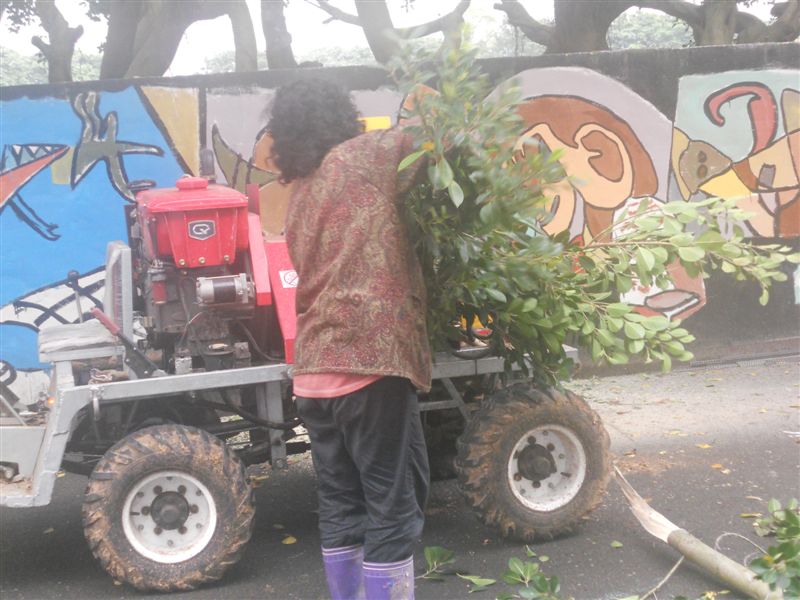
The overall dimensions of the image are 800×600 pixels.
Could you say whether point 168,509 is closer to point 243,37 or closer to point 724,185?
point 724,185

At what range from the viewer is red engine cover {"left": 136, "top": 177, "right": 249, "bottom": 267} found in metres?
4.45

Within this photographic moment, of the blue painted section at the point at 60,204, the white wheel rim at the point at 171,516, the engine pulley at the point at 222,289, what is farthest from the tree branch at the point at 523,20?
the white wheel rim at the point at 171,516

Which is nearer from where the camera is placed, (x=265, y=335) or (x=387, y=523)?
(x=387, y=523)

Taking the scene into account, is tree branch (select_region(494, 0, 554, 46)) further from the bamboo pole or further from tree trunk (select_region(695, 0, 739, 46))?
the bamboo pole

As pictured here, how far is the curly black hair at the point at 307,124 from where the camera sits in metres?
3.43

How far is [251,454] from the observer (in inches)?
187

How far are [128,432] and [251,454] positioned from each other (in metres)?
0.60

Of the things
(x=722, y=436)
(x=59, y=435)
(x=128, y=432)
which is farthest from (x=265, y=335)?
(x=722, y=436)

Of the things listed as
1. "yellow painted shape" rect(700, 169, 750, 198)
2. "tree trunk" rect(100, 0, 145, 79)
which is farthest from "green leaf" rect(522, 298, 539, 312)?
"tree trunk" rect(100, 0, 145, 79)

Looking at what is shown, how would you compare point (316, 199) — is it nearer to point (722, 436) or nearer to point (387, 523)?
point (387, 523)

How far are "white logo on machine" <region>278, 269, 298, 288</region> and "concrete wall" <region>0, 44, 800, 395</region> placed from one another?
3.29m

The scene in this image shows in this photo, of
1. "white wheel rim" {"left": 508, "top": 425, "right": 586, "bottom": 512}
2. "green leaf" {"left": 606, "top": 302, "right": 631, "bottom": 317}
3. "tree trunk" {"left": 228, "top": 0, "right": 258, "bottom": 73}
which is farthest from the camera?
"tree trunk" {"left": 228, "top": 0, "right": 258, "bottom": 73}

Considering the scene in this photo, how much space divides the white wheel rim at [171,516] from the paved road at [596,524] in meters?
0.21

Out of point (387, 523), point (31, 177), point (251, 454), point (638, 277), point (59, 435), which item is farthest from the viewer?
point (31, 177)
